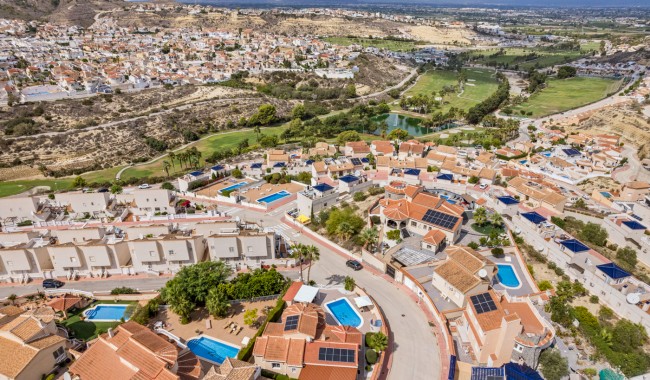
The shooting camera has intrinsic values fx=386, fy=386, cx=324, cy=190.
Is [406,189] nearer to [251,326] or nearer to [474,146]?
[251,326]

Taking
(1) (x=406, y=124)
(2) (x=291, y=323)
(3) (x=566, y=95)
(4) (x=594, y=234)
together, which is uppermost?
(2) (x=291, y=323)

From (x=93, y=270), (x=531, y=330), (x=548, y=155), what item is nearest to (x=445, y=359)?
(x=531, y=330)

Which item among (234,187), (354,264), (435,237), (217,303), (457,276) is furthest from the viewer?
(234,187)

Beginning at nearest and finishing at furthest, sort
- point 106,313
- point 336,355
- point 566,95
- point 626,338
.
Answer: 1. point 336,355
2. point 626,338
3. point 106,313
4. point 566,95

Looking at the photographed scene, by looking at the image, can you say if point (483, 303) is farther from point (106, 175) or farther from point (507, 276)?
point (106, 175)

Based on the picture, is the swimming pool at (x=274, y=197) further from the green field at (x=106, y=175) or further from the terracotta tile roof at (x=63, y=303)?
the terracotta tile roof at (x=63, y=303)

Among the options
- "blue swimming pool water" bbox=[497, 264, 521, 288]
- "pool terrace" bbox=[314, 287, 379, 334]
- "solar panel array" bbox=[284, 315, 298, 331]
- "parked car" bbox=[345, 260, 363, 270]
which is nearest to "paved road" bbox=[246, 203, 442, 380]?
"parked car" bbox=[345, 260, 363, 270]

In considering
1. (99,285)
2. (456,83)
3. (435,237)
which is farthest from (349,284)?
(456,83)

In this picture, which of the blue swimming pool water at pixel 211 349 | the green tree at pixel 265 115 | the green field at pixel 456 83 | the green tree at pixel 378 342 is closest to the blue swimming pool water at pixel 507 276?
the green tree at pixel 378 342
